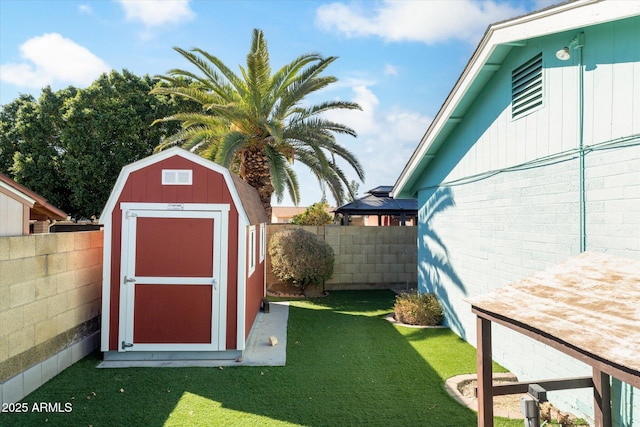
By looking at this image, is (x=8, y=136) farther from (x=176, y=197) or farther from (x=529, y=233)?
(x=529, y=233)

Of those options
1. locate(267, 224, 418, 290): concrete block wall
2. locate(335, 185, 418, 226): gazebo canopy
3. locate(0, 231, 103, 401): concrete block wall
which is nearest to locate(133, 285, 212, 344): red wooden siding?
locate(0, 231, 103, 401): concrete block wall

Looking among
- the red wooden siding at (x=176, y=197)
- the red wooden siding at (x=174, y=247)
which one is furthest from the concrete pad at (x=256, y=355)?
the red wooden siding at (x=174, y=247)

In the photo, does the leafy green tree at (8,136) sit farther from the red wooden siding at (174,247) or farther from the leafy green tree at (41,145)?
the red wooden siding at (174,247)

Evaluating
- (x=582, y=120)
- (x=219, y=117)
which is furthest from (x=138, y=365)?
(x=219, y=117)

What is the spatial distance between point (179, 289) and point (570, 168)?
5.44 meters

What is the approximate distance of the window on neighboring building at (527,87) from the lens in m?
5.30

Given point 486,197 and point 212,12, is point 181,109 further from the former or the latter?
point 486,197

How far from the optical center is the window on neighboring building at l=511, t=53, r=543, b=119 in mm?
5301

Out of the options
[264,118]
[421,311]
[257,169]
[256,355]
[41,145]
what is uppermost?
[41,145]

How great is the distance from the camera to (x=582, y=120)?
4.42 m

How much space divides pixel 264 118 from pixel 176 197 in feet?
19.3

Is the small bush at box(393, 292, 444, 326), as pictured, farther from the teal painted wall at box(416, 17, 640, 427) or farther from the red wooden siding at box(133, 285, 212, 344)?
the red wooden siding at box(133, 285, 212, 344)

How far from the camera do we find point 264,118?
11.7 m

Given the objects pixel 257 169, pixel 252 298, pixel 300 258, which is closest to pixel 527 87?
pixel 252 298
